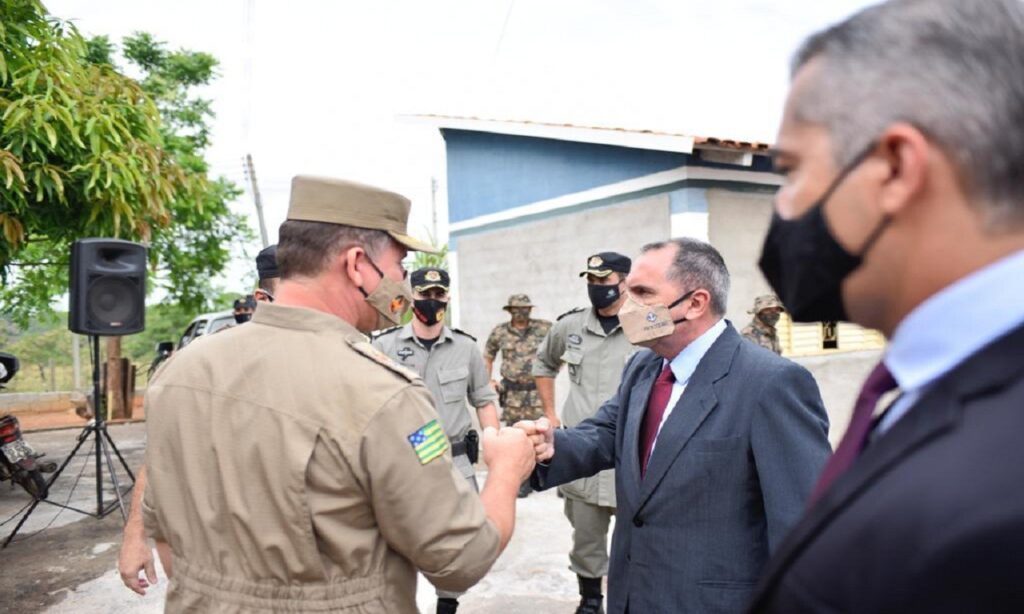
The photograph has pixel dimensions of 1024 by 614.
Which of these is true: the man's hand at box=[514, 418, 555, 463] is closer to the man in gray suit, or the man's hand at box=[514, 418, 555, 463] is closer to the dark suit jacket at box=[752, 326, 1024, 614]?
the man in gray suit

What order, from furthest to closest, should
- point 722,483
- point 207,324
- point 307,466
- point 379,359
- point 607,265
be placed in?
1. point 207,324
2. point 607,265
3. point 722,483
4. point 379,359
5. point 307,466

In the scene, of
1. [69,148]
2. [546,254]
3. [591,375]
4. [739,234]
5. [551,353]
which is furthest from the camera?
[546,254]

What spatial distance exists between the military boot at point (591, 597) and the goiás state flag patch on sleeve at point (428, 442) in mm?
3044

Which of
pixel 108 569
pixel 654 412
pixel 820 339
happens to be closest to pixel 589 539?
pixel 654 412

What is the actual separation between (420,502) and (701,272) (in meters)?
1.36

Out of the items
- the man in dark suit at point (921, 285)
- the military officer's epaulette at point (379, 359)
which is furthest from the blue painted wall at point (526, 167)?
the man in dark suit at point (921, 285)

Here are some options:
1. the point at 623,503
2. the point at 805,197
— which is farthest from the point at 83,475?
the point at 805,197

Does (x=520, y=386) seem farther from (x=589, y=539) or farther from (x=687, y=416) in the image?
(x=687, y=416)

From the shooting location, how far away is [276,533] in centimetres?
149

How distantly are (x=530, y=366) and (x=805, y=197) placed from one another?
270 inches

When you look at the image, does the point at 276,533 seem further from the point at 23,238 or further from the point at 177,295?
the point at 177,295

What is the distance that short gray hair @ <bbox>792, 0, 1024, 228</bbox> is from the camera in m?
0.69

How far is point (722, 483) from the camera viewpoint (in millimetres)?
2064

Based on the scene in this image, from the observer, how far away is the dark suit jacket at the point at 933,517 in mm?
592
